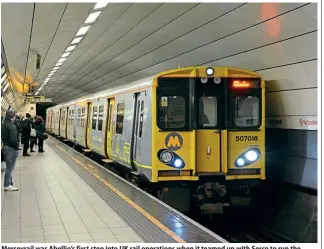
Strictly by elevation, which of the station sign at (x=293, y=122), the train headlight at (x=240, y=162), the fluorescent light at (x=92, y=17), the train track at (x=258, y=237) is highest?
the fluorescent light at (x=92, y=17)

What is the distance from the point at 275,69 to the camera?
10.9 metres

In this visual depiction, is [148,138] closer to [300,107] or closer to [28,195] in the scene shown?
[28,195]

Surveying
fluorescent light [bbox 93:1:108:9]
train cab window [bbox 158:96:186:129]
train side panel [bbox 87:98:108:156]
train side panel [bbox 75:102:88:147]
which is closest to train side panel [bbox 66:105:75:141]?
train side panel [bbox 75:102:88:147]

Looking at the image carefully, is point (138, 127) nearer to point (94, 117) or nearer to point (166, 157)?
point (166, 157)

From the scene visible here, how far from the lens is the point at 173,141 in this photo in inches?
348

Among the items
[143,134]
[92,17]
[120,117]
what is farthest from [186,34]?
[143,134]

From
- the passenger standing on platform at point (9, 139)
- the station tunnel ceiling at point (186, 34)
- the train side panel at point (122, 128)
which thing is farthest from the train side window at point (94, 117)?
the passenger standing on platform at point (9, 139)

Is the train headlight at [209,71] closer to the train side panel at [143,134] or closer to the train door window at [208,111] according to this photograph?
the train door window at [208,111]

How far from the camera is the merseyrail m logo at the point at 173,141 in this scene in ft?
28.9

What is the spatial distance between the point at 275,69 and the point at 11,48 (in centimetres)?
802

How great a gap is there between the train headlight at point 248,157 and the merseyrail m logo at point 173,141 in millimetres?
1172

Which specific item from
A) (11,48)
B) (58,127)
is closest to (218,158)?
(11,48)

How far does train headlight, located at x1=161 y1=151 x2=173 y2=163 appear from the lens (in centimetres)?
875

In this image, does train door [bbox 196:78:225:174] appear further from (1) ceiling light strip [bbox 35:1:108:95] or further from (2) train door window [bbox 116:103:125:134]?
(1) ceiling light strip [bbox 35:1:108:95]
